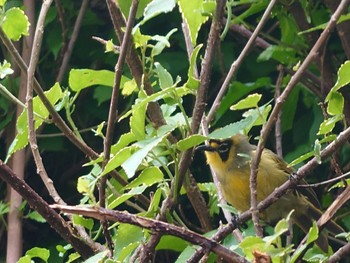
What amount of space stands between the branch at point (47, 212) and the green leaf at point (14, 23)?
0.87ft

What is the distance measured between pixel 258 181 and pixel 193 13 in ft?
3.38

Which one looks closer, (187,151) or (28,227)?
(187,151)

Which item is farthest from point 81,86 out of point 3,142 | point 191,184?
point 3,142

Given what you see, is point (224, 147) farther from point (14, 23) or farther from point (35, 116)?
point (14, 23)

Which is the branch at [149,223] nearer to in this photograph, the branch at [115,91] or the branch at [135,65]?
the branch at [115,91]

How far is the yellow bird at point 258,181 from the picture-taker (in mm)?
2562

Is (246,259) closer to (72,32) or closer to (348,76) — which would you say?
(348,76)

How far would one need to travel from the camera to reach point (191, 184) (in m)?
1.96

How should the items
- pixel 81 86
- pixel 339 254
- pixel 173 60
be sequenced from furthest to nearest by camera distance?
pixel 173 60 → pixel 81 86 → pixel 339 254

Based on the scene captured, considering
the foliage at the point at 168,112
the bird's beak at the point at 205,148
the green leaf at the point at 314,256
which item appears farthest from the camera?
the bird's beak at the point at 205,148

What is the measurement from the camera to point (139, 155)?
1.46 m

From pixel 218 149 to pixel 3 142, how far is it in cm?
96

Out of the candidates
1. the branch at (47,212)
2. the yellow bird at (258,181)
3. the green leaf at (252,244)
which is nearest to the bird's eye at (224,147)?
the yellow bird at (258,181)

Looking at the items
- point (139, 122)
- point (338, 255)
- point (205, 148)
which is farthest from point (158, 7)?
point (205, 148)
